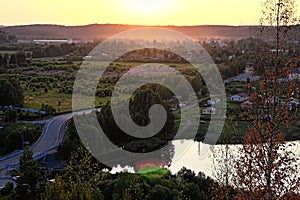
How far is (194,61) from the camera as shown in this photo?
25641mm

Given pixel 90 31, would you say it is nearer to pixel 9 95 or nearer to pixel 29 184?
pixel 9 95

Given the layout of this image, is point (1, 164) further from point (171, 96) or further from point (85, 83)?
point (85, 83)

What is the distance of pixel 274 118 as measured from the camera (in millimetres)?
2318

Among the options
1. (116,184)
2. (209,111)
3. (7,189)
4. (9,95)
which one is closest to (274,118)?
(116,184)

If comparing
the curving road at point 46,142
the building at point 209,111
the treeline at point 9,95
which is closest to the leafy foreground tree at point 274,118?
the curving road at point 46,142

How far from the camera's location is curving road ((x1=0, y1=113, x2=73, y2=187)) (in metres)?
8.13

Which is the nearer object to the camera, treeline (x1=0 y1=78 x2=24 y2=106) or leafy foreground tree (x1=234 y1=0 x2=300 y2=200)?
leafy foreground tree (x1=234 y1=0 x2=300 y2=200)

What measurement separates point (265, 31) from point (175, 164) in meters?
7.00

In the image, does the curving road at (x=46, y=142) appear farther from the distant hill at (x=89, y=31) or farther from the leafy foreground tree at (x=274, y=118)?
the distant hill at (x=89, y=31)

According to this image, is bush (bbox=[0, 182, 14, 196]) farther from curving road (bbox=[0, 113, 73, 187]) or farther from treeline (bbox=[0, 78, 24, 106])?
treeline (bbox=[0, 78, 24, 106])

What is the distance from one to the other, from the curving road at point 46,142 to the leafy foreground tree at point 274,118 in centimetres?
594

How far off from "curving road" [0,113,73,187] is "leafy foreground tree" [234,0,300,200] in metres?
5.94

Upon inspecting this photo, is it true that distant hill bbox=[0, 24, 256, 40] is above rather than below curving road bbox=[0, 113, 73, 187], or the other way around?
above

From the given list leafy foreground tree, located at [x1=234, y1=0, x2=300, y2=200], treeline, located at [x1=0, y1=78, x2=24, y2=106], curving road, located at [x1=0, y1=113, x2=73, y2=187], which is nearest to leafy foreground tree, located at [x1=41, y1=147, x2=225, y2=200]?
curving road, located at [x1=0, y1=113, x2=73, y2=187]
